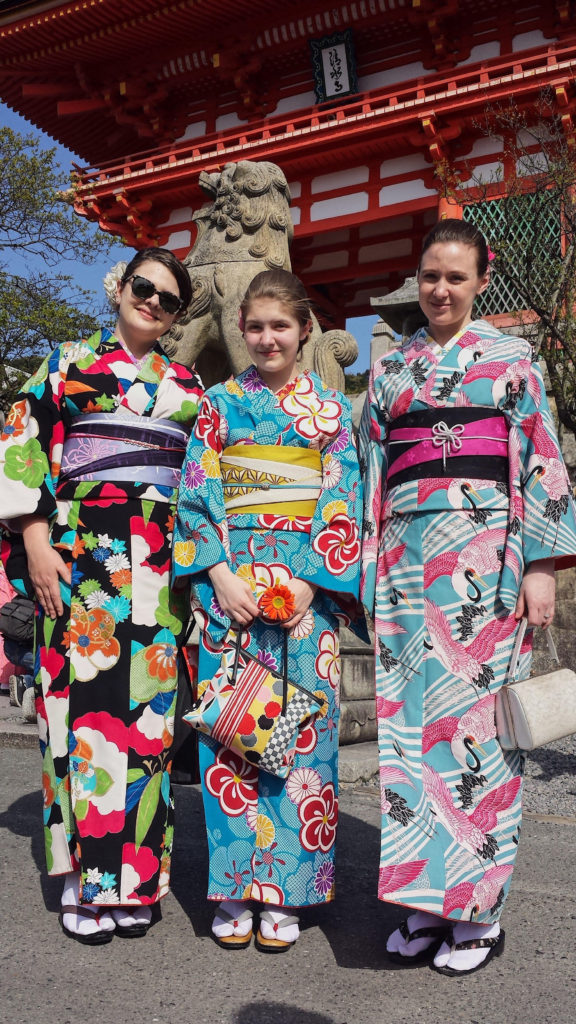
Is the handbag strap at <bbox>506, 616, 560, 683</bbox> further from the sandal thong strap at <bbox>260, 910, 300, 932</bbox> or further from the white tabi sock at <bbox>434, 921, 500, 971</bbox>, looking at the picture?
the sandal thong strap at <bbox>260, 910, 300, 932</bbox>

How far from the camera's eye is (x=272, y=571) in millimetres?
2127

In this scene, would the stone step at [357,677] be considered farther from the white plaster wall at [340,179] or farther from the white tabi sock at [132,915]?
the white plaster wall at [340,179]

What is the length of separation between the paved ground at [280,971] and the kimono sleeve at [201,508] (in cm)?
92

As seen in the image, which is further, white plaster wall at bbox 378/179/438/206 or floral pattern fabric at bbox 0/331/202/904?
white plaster wall at bbox 378/179/438/206

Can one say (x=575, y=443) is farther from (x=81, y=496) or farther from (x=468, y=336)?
(x=81, y=496)

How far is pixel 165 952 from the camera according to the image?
2.00 metres

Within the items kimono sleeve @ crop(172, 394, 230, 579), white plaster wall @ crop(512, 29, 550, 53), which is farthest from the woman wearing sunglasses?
white plaster wall @ crop(512, 29, 550, 53)

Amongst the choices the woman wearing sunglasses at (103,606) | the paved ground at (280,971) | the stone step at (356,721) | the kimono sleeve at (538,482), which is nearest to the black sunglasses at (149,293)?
the woman wearing sunglasses at (103,606)

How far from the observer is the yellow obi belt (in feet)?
7.02

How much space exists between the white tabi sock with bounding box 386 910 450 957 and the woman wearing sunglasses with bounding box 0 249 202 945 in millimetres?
601

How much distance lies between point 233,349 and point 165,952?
3.12 m

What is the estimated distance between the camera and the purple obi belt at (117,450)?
221cm

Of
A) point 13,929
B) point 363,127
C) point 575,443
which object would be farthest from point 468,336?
point 363,127

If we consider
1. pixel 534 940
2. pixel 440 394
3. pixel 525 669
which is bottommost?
pixel 534 940
